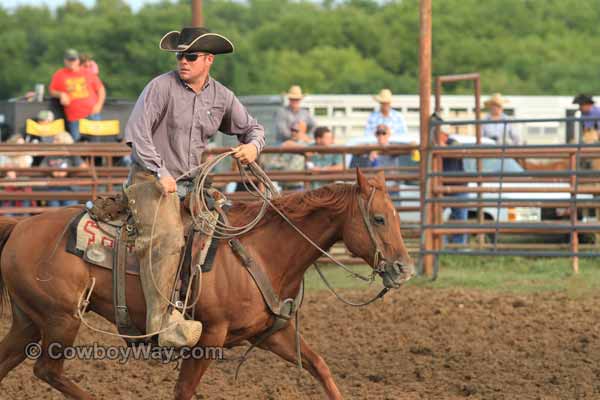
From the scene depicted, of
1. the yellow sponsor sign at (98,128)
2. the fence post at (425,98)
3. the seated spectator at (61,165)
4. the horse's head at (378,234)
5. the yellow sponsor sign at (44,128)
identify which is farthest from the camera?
the yellow sponsor sign at (98,128)

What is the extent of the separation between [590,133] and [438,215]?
9.16 ft

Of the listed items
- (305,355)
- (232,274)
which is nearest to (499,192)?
(305,355)

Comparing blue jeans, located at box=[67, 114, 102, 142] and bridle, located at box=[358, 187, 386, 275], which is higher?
blue jeans, located at box=[67, 114, 102, 142]

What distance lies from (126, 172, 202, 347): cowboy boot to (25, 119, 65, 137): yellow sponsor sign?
7.99m

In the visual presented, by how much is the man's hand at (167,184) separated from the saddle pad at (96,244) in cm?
44

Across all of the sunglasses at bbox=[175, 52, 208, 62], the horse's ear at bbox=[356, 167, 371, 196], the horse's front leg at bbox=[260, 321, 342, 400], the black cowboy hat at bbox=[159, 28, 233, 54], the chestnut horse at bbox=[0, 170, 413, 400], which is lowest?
the horse's front leg at bbox=[260, 321, 342, 400]

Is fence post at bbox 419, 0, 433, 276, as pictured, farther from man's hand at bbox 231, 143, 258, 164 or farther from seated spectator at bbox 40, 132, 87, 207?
man's hand at bbox 231, 143, 258, 164

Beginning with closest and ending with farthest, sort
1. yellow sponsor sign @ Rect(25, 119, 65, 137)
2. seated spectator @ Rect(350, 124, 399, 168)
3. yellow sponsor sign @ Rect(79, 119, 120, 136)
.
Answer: seated spectator @ Rect(350, 124, 399, 168), yellow sponsor sign @ Rect(25, 119, 65, 137), yellow sponsor sign @ Rect(79, 119, 120, 136)

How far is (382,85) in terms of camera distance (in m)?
37.0

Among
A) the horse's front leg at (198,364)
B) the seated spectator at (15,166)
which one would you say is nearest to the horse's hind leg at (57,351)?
the horse's front leg at (198,364)

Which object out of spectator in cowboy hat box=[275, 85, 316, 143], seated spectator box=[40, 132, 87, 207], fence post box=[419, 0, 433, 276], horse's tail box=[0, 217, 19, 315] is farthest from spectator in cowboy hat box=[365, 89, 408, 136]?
horse's tail box=[0, 217, 19, 315]

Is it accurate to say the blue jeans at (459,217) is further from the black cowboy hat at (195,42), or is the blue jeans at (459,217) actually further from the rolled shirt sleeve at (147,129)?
the rolled shirt sleeve at (147,129)

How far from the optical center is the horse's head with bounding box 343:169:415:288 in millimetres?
6125

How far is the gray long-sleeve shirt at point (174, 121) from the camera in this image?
6.23 metres
